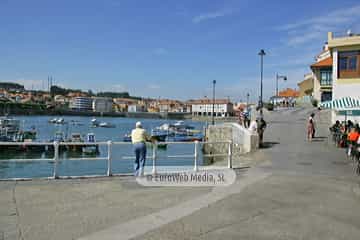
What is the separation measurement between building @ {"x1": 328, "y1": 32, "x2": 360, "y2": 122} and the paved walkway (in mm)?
22699

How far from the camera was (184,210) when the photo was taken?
22.7 feet

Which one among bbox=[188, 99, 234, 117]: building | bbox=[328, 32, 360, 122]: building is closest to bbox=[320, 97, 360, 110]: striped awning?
bbox=[328, 32, 360, 122]: building

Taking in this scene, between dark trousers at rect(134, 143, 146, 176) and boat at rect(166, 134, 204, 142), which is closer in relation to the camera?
dark trousers at rect(134, 143, 146, 176)

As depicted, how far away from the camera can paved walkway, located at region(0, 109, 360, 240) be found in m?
5.66

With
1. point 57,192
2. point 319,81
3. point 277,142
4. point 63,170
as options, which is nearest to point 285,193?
point 57,192

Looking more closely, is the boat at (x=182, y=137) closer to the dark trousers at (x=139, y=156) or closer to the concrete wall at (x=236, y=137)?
the concrete wall at (x=236, y=137)

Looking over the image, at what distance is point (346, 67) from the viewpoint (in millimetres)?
31656

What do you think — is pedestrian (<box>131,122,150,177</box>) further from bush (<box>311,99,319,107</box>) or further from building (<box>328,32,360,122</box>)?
bush (<box>311,99,319,107</box>)

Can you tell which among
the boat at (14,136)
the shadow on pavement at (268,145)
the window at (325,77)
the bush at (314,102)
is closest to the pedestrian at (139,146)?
the shadow on pavement at (268,145)

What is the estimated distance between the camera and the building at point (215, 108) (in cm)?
17250

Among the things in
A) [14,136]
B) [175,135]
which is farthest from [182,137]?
Result: [14,136]

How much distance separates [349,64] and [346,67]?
36 cm

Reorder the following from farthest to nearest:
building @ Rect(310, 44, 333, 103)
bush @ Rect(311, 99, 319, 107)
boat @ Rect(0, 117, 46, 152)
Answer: bush @ Rect(311, 99, 319, 107) → building @ Rect(310, 44, 333, 103) → boat @ Rect(0, 117, 46, 152)

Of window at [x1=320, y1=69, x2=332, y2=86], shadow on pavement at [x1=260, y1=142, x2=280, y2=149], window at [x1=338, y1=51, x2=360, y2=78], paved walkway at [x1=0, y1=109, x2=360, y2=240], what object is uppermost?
window at [x1=320, y1=69, x2=332, y2=86]
